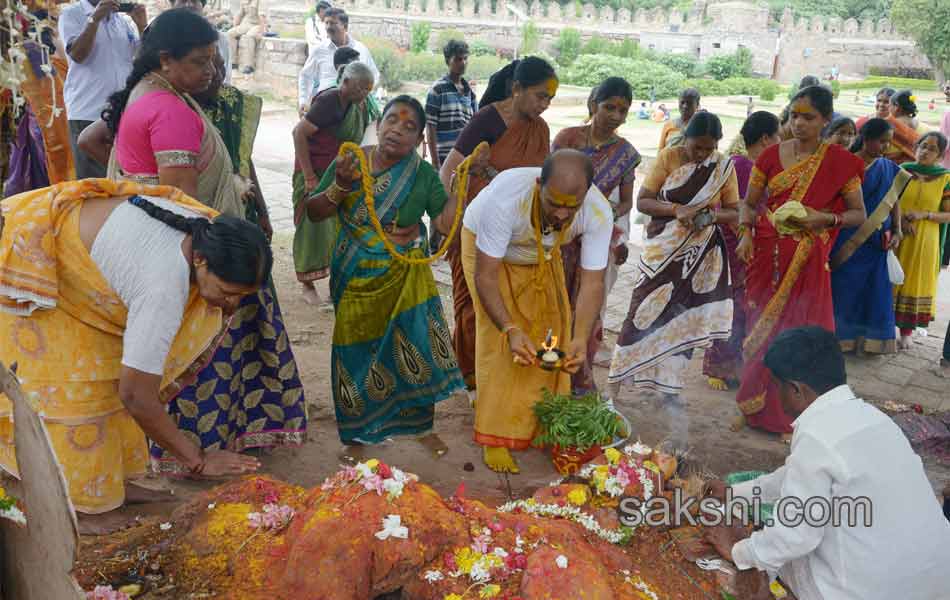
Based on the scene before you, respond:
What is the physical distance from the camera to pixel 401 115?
13.1ft

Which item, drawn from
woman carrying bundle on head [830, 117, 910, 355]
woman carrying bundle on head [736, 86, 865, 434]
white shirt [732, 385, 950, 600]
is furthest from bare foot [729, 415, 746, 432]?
white shirt [732, 385, 950, 600]

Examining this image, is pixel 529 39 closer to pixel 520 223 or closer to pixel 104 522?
pixel 520 223

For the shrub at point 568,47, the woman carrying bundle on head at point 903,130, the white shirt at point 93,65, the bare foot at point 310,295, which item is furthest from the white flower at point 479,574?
the shrub at point 568,47

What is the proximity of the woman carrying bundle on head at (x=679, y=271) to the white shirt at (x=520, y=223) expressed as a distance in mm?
916

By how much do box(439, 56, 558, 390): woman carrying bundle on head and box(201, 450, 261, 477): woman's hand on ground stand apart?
2.06 meters

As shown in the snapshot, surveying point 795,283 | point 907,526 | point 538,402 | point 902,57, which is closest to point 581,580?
point 907,526

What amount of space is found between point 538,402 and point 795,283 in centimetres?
194

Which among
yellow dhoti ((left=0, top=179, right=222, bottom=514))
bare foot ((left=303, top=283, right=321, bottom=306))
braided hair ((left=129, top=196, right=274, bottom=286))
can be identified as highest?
braided hair ((left=129, top=196, right=274, bottom=286))

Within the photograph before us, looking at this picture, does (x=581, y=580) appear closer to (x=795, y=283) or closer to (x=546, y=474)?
(x=546, y=474)

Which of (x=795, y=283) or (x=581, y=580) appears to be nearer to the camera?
(x=581, y=580)

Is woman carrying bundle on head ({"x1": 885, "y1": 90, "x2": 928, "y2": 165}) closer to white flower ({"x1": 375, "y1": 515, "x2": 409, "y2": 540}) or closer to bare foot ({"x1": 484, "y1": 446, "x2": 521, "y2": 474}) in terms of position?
bare foot ({"x1": 484, "y1": 446, "x2": 521, "y2": 474})

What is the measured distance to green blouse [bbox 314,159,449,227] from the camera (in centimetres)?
409

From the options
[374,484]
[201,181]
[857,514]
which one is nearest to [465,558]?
[374,484]

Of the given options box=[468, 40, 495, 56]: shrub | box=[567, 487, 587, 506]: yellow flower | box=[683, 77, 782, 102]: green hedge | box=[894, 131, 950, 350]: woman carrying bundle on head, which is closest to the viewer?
box=[567, 487, 587, 506]: yellow flower
